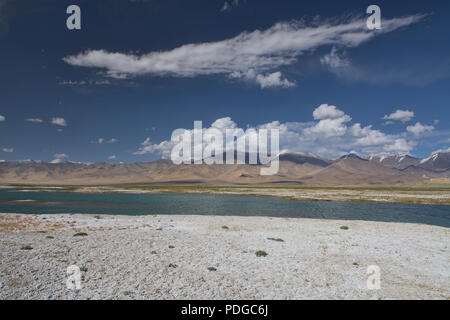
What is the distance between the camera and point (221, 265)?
1606 cm

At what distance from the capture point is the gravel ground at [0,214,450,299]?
482 inches

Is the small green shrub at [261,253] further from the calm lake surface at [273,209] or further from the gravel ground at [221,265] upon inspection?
the calm lake surface at [273,209]

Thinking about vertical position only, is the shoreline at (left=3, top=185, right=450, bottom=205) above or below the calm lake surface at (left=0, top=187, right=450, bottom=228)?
below

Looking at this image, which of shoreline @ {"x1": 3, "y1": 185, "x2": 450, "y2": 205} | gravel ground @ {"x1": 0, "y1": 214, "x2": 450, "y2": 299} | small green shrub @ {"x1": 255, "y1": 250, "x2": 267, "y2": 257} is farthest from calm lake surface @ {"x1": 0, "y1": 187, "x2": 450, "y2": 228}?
small green shrub @ {"x1": 255, "y1": 250, "x2": 267, "y2": 257}

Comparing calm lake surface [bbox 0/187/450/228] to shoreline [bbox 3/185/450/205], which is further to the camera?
shoreline [bbox 3/185/450/205]

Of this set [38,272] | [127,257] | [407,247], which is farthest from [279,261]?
[38,272]

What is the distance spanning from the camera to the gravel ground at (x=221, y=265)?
12.2 metres

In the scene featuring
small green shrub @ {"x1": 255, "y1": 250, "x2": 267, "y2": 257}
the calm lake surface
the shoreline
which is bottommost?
the shoreline

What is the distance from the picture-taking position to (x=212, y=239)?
77.2ft

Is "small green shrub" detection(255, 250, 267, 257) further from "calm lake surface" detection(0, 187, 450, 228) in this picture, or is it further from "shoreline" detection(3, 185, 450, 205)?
"shoreline" detection(3, 185, 450, 205)

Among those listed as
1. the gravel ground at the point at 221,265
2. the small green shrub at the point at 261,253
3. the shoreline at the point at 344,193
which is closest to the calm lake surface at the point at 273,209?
the shoreline at the point at 344,193

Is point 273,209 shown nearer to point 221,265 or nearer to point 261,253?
point 261,253

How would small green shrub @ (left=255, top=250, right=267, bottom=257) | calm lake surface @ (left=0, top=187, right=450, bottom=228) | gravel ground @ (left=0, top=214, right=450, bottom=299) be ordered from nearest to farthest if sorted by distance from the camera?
gravel ground @ (left=0, top=214, right=450, bottom=299) → small green shrub @ (left=255, top=250, right=267, bottom=257) → calm lake surface @ (left=0, top=187, right=450, bottom=228)

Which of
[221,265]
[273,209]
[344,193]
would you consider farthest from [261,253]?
[344,193]
